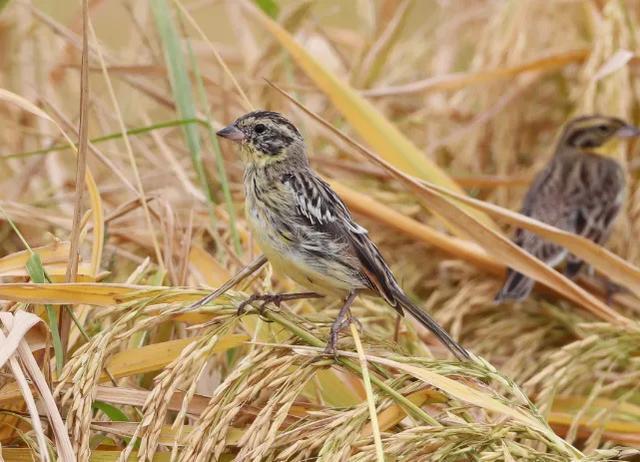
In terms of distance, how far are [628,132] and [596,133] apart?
166 millimetres

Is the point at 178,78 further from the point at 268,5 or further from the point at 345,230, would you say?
the point at 345,230

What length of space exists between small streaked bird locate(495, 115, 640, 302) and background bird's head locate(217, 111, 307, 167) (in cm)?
183

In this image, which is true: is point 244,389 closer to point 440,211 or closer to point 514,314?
point 440,211

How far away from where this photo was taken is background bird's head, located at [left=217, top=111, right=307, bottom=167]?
2.85 m

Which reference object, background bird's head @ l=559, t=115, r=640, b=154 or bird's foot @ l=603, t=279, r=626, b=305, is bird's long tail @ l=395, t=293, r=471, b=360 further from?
background bird's head @ l=559, t=115, r=640, b=154

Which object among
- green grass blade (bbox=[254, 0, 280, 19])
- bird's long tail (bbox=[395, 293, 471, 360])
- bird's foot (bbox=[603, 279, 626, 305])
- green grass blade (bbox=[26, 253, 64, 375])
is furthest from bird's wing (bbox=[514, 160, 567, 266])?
green grass blade (bbox=[26, 253, 64, 375])

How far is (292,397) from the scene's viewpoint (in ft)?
6.83

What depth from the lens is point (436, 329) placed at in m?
2.52

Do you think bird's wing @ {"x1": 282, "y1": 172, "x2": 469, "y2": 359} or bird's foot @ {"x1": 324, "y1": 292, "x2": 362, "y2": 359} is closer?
bird's foot @ {"x1": 324, "y1": 292, "x2": 362, "y2": 359}

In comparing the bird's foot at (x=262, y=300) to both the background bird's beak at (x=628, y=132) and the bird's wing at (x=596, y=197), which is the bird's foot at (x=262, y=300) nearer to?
the bird's wing at (x=596, y=197)

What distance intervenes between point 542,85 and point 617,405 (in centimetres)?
261

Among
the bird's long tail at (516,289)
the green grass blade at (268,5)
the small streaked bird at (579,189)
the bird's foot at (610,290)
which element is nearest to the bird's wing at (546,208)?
the small streaked bird at (579,189)

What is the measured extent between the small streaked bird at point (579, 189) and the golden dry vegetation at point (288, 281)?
Answer: 9 centimetres

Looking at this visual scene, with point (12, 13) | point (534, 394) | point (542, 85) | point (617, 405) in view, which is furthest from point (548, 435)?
point (12, 13)
